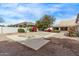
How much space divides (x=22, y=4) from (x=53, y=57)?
3.10ft

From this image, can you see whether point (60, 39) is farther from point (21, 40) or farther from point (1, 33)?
point (1, 33)

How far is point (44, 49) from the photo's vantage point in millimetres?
3471

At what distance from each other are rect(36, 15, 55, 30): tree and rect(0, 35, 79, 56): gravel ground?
0.97ft

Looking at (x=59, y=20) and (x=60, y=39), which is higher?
(x=59, y=20)

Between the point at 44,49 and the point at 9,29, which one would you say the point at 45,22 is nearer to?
the point at 44,49

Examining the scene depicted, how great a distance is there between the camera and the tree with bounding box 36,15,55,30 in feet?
11.4

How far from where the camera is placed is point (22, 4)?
346 cm

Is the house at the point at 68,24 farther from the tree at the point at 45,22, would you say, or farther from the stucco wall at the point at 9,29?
the stucco wall at the point at 9,29

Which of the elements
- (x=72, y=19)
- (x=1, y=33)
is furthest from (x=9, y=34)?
(x=72, y=19)

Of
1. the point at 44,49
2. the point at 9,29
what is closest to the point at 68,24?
the point at 44,49

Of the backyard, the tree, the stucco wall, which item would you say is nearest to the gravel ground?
the backyard

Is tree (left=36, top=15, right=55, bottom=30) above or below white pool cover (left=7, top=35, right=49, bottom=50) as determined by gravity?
above

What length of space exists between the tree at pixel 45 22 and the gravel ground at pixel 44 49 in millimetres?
297

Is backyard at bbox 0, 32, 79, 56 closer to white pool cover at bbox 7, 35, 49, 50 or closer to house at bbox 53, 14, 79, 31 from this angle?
white pool cover at bbox 7, 35, 49, 50
